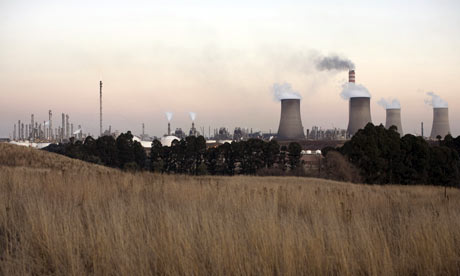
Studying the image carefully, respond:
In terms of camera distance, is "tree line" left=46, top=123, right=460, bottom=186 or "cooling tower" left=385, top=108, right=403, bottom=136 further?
"cooling tower" left=385, top=108, right=403, bottom=136

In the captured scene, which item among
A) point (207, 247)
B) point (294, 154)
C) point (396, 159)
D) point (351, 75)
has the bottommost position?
point (396, 159)

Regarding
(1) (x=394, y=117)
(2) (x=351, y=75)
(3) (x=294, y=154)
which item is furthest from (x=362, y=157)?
(1) (x=394, y=117)

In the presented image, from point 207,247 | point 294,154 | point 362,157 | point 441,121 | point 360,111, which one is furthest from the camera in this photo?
point 441,121

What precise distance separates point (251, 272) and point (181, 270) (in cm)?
52

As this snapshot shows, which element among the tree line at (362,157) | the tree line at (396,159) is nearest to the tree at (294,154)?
the tree line at (362,157)

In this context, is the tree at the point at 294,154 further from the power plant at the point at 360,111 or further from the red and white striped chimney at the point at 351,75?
the red and white striped chimney at the point at 351,75

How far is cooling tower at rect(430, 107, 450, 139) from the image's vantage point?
254ft

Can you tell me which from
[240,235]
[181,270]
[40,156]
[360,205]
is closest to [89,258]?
[181,270]

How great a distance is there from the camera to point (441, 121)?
7844cm

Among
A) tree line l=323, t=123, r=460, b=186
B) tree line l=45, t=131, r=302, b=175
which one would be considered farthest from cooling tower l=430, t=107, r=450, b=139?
tree line l=323, t=123, r=460, b=186

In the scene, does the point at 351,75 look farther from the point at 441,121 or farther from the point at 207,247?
the point at 207,247

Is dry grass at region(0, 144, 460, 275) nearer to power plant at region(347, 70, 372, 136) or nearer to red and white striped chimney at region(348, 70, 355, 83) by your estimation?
power plant at region(347, 70, 372, 136)

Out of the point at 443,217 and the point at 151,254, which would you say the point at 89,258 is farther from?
the point at 443,217

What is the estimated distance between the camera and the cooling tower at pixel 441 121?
3051 inches
